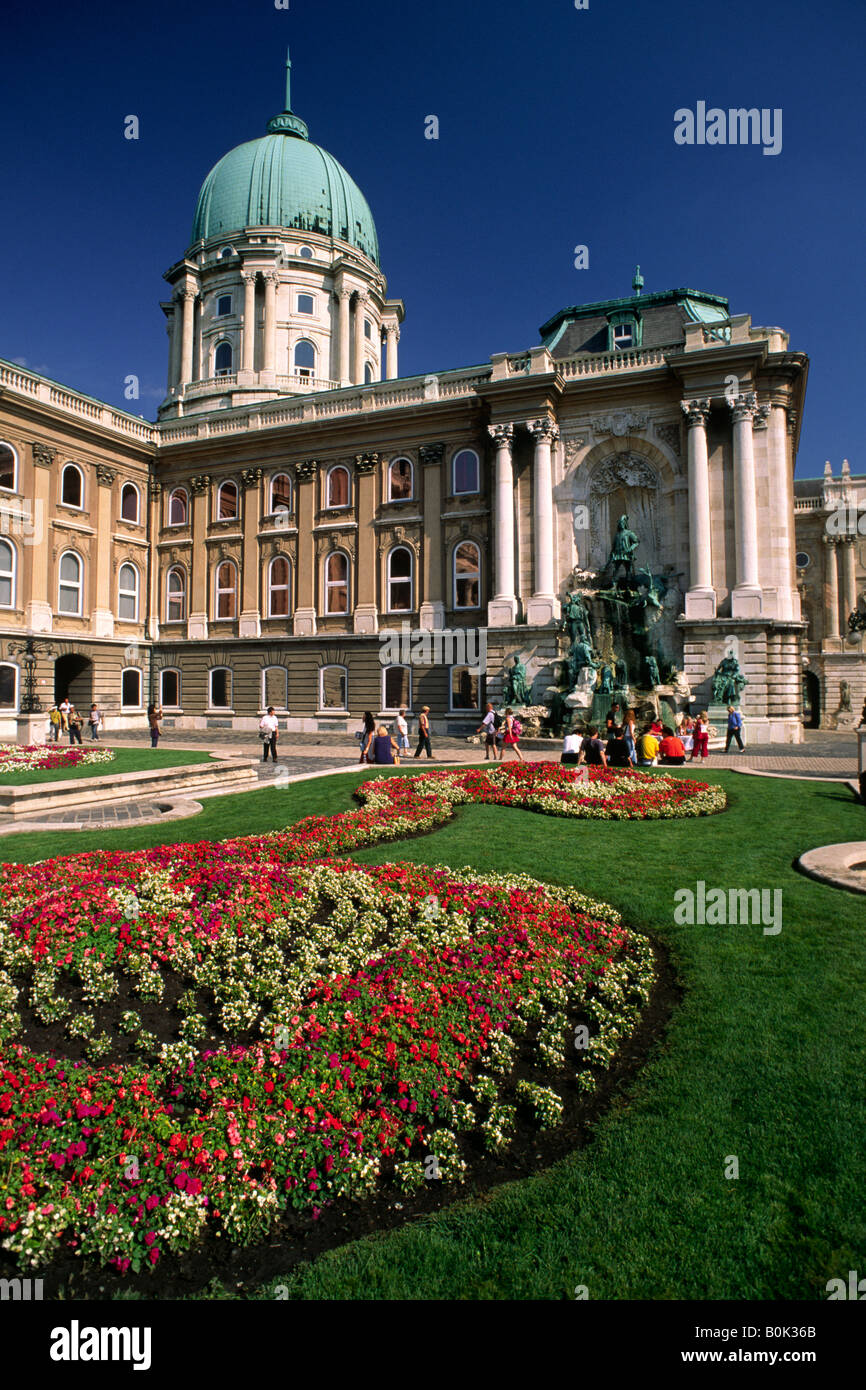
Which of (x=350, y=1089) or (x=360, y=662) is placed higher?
(x=360, y=662)

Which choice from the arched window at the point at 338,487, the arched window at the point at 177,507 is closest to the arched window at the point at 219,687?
the arched window at the point at 177,507

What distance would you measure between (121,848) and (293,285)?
164 feet

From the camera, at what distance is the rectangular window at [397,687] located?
35969 millimetres

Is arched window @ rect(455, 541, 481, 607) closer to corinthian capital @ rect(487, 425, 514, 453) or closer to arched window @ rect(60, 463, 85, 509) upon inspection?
corinthian capital @ rect(487, 425, 514, 453)

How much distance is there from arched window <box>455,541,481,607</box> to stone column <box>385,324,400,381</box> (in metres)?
28.3

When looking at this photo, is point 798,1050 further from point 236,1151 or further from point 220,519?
point 220,519

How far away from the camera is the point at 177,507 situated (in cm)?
4188

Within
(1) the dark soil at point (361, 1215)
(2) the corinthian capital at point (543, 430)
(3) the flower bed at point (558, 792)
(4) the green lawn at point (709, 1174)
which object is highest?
(2) the corinthian capital at point (543, 430)

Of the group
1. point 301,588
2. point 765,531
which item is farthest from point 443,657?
point 765,531

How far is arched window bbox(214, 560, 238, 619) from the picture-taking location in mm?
40438

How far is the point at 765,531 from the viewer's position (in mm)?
30016

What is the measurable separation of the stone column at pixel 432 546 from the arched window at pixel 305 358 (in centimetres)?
1909

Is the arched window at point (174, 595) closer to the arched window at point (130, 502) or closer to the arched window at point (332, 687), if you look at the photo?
the arched window at point (130, 502)

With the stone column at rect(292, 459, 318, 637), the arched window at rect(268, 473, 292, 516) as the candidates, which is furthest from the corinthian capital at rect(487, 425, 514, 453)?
the arched window at rect(268, 473, 292, 516)
